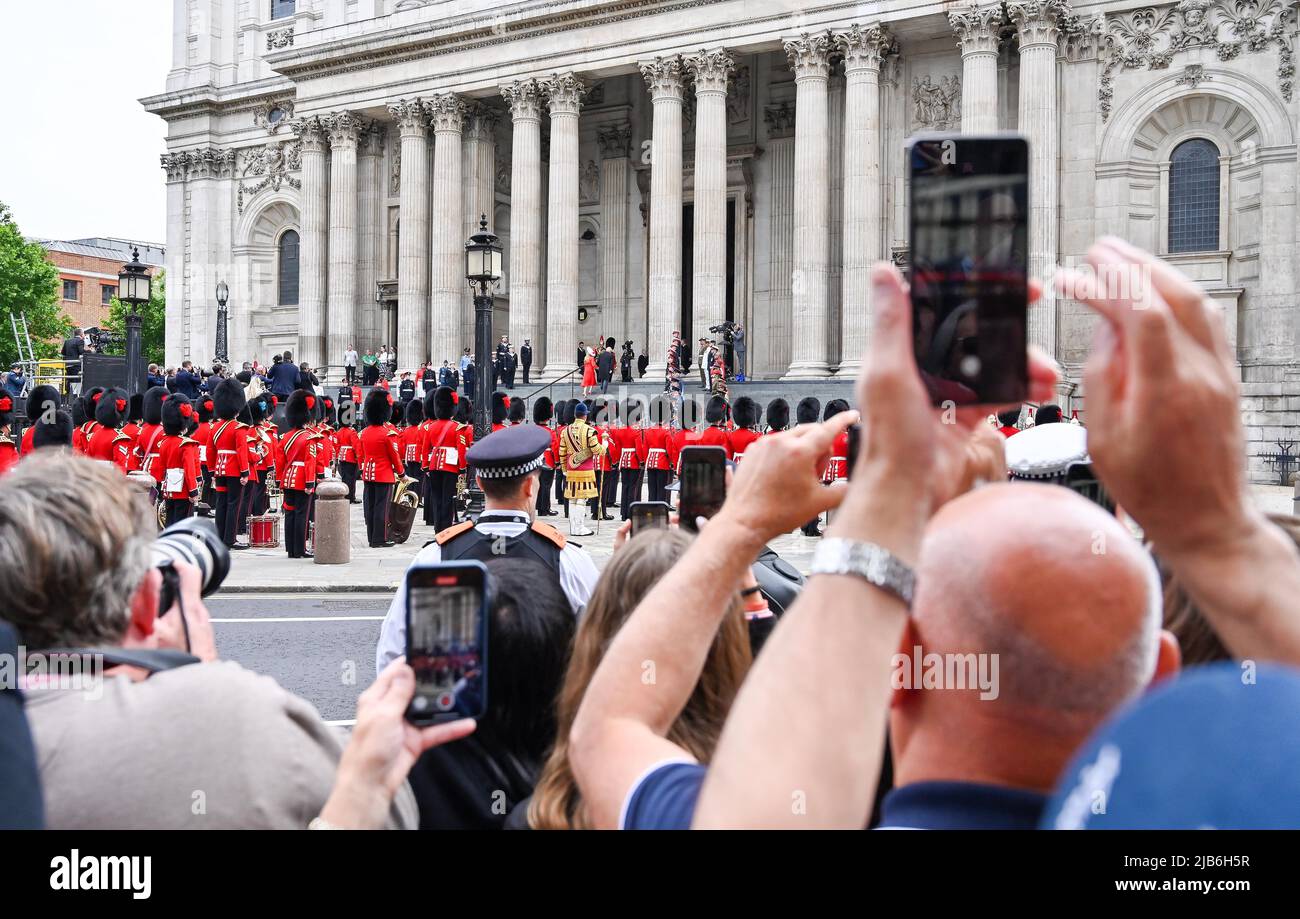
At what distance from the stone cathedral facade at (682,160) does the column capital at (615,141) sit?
127 millimetres

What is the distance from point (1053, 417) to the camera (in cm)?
1091

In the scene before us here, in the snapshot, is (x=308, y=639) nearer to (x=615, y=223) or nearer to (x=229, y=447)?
(x=229, y=447)

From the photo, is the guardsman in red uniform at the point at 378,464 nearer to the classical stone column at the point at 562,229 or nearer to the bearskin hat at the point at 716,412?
the bearskin hat at the point at 716,412

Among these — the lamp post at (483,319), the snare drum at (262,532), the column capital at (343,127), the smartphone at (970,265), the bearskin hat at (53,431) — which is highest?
the column capital at (343,127)

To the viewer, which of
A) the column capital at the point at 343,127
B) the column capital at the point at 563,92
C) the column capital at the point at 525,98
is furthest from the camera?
the column capital at the point at 343,127

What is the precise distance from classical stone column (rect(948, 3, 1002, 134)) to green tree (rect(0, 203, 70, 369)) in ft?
171

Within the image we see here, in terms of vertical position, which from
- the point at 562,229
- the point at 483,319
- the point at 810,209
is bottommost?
the point at 483,319

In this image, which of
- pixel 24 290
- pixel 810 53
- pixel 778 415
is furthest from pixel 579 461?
pixel 24 290

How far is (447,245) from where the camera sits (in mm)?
38594

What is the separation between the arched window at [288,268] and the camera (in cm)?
4569

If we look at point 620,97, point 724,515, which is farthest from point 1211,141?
point 724,515

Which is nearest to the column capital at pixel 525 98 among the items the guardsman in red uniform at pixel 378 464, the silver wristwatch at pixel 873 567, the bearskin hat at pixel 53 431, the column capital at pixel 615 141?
the column capital at pixel 615 141

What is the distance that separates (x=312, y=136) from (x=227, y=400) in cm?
2773

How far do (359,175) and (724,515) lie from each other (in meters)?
42.4
